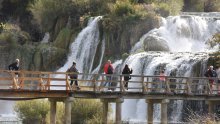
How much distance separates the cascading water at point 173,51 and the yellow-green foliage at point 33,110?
5668 mm

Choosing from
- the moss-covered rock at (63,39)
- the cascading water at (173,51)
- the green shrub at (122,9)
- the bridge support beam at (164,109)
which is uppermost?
the green shrub at (122,9)

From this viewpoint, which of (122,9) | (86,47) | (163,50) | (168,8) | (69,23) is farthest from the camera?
(69,23)

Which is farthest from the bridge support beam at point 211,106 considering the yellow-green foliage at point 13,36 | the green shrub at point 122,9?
the yellow-green foliage at point 13,36

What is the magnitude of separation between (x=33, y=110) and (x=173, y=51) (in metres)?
17.8

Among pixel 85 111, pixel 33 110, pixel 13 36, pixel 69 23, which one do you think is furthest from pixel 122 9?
pixel 85 111

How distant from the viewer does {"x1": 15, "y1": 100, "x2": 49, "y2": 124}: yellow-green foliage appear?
150ft

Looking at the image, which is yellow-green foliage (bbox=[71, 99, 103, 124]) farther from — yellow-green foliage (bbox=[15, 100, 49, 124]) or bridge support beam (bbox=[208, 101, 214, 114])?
bridge support beam (bbox=[208, 101, 214, 114])

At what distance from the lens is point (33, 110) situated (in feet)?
149

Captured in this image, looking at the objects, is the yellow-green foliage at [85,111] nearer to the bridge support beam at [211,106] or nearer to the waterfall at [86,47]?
the bridge support beam at [211,106]

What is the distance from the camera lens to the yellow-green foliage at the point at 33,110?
45.6 metres

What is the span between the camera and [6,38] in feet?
237

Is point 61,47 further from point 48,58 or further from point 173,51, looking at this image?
point 173,51

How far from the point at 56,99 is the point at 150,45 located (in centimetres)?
Answer: 2144

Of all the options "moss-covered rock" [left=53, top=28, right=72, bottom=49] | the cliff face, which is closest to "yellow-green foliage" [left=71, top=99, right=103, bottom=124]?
the cliff face
